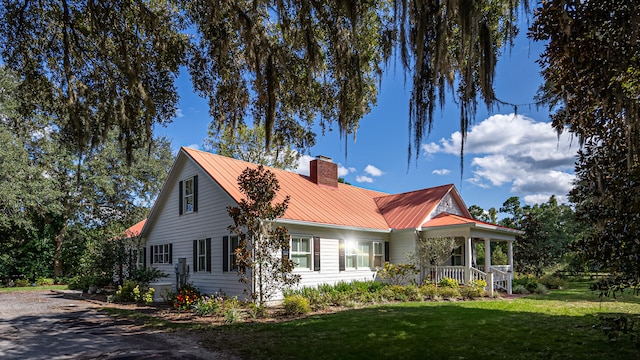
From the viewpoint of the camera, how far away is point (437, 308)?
1123cm

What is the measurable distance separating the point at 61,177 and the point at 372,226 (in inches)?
793

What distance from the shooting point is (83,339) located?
→ 8500mm

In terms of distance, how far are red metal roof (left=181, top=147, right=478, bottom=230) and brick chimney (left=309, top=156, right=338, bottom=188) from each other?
1.08ft

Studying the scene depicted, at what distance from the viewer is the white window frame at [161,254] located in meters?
18.5

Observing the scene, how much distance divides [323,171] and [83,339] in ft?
44.7

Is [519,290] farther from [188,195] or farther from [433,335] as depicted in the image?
[188,195]

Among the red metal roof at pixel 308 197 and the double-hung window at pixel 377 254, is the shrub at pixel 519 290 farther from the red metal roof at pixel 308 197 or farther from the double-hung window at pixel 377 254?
the red metal roof at pixel 308 197

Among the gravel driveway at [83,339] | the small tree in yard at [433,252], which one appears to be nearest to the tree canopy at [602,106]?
the gravel driveway at [83,339]

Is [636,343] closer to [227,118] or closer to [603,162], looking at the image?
[603,162]

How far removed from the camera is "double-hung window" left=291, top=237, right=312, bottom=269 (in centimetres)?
1484

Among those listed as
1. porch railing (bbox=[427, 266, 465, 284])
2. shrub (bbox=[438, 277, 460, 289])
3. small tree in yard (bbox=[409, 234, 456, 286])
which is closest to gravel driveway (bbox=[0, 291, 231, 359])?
shrub (bbox=[438, 277, 460, 289])

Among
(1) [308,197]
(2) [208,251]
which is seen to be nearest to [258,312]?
(2) [208,251]

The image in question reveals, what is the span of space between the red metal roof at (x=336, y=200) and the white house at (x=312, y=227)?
0.06m

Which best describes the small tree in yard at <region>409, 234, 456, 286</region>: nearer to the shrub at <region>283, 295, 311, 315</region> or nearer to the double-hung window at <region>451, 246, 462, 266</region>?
the double-hung window at <region>451, 246, 462, 266</region>
